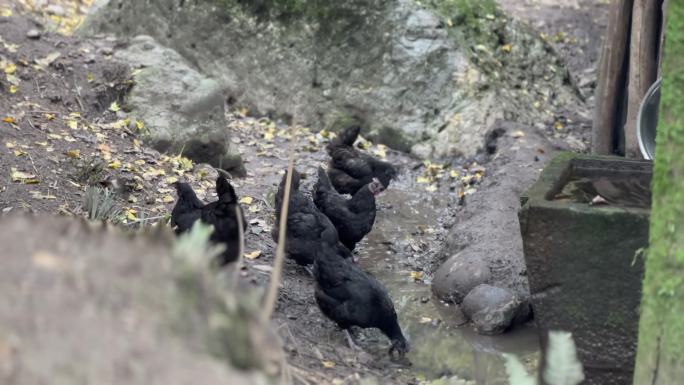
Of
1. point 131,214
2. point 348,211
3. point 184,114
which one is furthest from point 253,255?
point 184,114

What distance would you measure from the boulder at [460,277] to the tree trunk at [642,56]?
2.21m

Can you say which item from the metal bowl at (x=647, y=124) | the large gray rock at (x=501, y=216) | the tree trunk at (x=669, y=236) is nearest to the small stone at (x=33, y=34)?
the large gray rock at (x=501, y=216)

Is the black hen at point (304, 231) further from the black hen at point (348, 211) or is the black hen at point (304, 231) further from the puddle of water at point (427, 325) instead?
the puddle of water at point (427, 325)

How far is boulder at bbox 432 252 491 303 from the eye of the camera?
7633 mm

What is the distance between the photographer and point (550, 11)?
16.0 m

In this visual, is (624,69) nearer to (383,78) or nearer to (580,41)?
(383,78)

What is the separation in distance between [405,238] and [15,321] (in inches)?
278

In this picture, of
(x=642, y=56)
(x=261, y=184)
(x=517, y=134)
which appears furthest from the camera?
(x=517, y=134)

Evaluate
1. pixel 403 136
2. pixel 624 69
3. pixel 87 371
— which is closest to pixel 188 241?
pixel 87 371

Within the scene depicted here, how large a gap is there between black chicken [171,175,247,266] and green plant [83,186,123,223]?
1.70 feet

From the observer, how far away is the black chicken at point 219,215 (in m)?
6.84

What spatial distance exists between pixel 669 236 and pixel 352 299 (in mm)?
2783

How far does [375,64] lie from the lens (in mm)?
11953

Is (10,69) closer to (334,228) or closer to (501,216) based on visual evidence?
(334,228)
